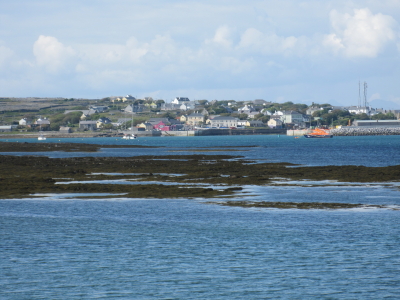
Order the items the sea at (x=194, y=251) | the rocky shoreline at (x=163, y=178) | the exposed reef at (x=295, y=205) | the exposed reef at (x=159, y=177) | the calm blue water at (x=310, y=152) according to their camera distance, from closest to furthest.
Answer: the sea at (x=194, y=251) < the exposed reef at (x=295, y=205) < the rocky shoreline at (x=163, y=178) < the exposed reef at (x=159, y=177) < the calm blue water at (x=310, y=152)

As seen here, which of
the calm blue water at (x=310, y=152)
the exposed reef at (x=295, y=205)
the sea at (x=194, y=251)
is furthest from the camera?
the calm blue water at (x=310, y=152)

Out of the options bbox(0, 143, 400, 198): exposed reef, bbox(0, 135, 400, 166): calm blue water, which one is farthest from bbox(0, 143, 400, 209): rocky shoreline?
bbox(0, 135, 400, 166): calm blue water

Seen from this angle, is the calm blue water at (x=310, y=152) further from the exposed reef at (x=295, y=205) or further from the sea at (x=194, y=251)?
the sea at (x=194, y=251)

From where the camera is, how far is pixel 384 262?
1691 cm

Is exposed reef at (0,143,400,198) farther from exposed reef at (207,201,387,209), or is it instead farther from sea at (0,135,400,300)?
sea at (0,135,400,300)

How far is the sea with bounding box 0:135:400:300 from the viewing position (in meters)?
14.6

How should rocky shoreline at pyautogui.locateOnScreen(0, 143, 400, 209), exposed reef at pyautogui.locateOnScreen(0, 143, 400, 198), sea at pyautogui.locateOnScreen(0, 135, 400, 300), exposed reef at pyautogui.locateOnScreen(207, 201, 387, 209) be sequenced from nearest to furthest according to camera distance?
sea at pyautogui.locateOnScreen(0, 135, 400, 300)
exposed reef at pyautogui.locateOnScreen(207, 201, 387, 209)
rocky shoreline at pyautogui.locateOnScreen(0, 143, 400, 209)
exposed reef at pyautogui.locateOnScreen(0, 143, 400, 198)

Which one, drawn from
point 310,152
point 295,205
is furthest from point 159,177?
point 310,152

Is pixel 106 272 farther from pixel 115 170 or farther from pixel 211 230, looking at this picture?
pixel 115 170

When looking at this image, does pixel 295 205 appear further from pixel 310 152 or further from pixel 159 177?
pixel 310 152

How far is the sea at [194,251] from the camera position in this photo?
1461 centimetres

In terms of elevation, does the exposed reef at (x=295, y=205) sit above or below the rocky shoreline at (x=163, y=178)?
below

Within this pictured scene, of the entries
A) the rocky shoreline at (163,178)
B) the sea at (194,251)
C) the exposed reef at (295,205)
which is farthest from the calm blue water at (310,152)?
the sea at (194,251)

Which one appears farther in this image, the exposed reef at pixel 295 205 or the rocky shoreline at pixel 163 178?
the rocky shoreline at pixel 163 178
